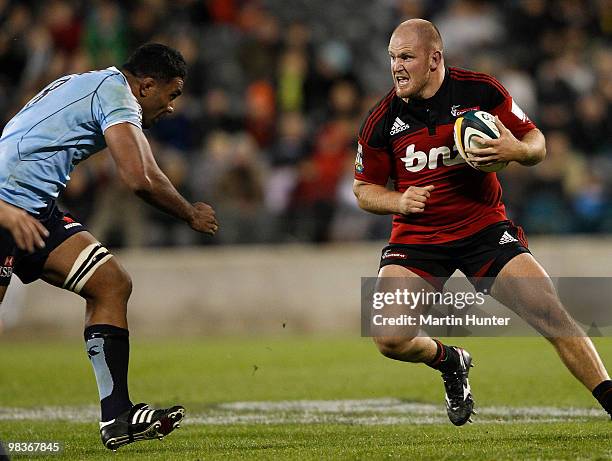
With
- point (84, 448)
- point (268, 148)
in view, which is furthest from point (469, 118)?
point (268, 148)

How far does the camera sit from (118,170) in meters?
6.03

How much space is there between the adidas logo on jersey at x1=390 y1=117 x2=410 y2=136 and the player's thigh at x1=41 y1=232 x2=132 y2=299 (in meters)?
1.88

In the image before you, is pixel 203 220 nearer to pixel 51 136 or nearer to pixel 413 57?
pixel 51 136

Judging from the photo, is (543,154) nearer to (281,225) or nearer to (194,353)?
(194,353)

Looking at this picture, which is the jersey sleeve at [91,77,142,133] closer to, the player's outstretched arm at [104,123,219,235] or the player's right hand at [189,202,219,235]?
the player's outstretched arm at [104,123,219,235]

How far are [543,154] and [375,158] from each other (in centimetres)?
104

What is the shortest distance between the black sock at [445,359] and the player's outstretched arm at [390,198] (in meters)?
0.96

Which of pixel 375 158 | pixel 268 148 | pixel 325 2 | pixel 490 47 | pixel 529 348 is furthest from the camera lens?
pixel 325 2

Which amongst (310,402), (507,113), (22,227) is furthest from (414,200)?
(310,402)

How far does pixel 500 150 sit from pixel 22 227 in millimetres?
2651

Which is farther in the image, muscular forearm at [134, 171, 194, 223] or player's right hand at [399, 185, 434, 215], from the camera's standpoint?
player's right hand at [399, 185, 434, 215]

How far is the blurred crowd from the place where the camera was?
47.6 ft

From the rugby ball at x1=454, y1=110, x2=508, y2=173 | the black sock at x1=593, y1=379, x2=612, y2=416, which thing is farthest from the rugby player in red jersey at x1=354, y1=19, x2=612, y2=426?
the black sock at x1=593, y1=379, x2=612, y2=416

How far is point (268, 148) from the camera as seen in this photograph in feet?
51.5
